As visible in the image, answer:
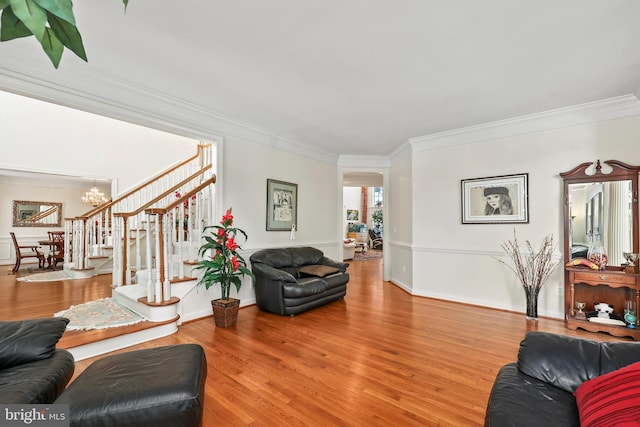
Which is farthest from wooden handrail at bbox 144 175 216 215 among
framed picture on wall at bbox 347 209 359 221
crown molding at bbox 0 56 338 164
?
framed picture on wall at bbox 347 209 359 221

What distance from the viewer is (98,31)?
7.29 feet

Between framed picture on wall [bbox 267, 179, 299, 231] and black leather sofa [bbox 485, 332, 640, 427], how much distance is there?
3723 mm

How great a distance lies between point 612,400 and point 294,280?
3.16 m

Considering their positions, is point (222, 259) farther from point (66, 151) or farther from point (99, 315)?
point (66, 151)

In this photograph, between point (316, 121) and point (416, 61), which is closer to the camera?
point (416, 61)

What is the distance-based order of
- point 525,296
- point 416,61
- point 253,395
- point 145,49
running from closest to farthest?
1. point 253,395
2. point 145,49
3. point 416,61
4. point 525,296

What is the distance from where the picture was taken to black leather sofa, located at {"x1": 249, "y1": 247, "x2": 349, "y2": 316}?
12.5 ft

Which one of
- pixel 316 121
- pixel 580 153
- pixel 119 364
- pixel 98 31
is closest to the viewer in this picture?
pixel 119 364

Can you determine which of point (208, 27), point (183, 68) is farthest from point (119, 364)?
point (183, 68)

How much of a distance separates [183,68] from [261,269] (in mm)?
2575

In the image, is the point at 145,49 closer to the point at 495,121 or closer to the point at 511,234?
the point at 495,121

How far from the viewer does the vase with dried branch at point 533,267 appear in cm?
370

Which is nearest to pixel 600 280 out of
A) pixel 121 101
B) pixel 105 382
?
pixel 105 382

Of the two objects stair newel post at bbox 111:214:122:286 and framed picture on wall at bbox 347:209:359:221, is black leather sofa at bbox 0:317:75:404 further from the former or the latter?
framed picture on wall at bbox 347:209:359:221
